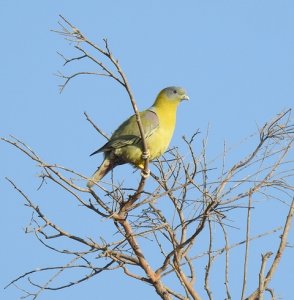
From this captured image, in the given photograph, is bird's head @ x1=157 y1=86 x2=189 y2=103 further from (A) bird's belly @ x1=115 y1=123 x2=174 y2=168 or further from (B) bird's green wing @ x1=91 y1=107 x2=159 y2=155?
(A) bird's belly @ x1=115 y1=123 x2=174 y2=168

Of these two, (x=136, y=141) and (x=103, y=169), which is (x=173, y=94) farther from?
(x=103, y=169)

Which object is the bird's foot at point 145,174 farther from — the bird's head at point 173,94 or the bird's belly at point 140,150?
the bird's head at point 173,94

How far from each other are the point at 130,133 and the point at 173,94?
0.88 metres

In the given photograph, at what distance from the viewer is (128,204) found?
16.4 feet

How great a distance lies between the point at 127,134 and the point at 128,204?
1554 mm

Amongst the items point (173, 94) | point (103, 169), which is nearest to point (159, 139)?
point (103, 169)

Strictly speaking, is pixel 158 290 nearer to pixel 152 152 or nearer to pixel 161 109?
pixel 152 152

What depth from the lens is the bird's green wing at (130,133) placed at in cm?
639

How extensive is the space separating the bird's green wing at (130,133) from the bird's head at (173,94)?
404 mm

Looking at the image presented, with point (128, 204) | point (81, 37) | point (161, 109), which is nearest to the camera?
point (81, 37)

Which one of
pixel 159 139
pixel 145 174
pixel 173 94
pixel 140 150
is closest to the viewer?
pixel 145 174

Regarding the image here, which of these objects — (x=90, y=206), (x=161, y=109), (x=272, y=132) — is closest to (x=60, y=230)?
(x=90, y=206)

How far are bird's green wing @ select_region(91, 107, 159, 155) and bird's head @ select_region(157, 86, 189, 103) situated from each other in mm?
404

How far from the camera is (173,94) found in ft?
23.4
